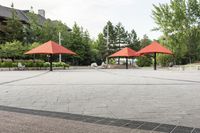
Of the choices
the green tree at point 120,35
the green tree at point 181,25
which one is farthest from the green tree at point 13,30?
the green tree at point 120,35

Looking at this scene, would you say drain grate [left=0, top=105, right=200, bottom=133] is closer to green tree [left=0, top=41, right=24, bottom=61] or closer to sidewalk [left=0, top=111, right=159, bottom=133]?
sidewalk [left=0, top=111, right=159, bottom=133]

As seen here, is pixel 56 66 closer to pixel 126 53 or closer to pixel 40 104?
pixel 126 53

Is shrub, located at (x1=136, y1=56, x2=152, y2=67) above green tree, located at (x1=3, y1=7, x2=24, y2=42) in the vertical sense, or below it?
below

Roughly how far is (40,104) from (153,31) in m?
39.1

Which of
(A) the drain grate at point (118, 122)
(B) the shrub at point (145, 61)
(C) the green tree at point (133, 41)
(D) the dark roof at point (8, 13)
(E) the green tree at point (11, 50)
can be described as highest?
(D) the dark roof at point (8, 13)

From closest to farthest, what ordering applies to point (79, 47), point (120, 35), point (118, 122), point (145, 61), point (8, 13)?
point (118, 122) → point (79, 47) → point (145, 61) → point (8, 13) → point (120, 35)

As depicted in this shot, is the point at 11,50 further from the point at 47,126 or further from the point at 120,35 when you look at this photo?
the point at 47,126

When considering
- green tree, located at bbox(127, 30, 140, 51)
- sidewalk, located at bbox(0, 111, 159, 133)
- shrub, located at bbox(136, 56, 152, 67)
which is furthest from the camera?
green tree, located at bbox(127, 30, 140, 51)

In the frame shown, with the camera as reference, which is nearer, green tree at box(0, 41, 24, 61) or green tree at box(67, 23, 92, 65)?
green tree at box(0, 41, 24, 61)

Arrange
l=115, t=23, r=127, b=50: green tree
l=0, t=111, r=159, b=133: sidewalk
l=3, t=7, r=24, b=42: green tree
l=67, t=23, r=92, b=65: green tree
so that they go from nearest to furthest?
l=0, t=111, r=159, b=133: sidewalk → l=3, t=7, r=24, b=42: green tree → l=67, t=23, r=92, b=65: green tree → l=115, t=23, r=127, b=50: green tree

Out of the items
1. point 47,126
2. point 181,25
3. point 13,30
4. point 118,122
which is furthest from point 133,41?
point 47,126

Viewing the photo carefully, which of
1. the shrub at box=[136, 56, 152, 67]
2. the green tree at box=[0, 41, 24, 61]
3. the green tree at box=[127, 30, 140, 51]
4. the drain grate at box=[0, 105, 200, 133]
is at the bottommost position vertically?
the drain grate at box=[0, 105, 200, 133]

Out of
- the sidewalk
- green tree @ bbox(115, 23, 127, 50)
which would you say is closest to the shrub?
green tree @ bbox(115, 23, 127, 50)

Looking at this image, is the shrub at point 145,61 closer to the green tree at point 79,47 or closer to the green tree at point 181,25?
the green tree at point 79,47
